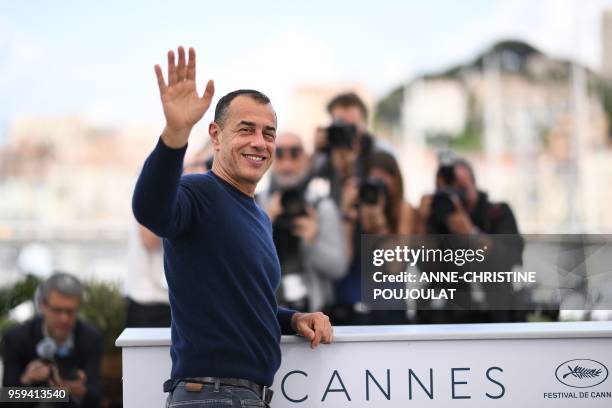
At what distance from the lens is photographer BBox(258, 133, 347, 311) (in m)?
4.97

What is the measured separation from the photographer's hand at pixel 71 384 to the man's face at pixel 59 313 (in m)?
0.21

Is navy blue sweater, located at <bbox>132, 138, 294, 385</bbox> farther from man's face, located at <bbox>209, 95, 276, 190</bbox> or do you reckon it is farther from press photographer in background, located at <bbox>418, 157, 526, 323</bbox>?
press photographer in background, located at <bbox>418, 157, 526, 323</bbox>

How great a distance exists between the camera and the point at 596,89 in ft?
26.2

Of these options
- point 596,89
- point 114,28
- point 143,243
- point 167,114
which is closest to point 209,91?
point 167,114

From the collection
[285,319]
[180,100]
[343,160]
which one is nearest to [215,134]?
[180,100]

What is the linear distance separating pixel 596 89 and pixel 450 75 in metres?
1.41

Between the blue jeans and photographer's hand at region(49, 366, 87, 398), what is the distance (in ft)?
8.46

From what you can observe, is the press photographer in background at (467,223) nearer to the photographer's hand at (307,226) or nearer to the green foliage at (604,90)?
the photographer's hand at (307,226)

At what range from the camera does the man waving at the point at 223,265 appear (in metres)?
1.95

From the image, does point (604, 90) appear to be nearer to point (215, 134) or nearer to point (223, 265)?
point (215, 134)

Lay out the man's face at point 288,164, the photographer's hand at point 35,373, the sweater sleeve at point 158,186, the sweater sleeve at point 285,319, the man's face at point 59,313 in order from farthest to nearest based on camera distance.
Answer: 1. the man's face at point 288,164
2. the man's face at point 59,313
3. the photographer's hand at point 35,373
4. the sweater sleeve at point 285,319
5. the sweater sleeve at point 158,186

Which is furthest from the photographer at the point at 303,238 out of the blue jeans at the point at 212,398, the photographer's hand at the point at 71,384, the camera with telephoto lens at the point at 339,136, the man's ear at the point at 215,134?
the blue jeans at the point at 212,398

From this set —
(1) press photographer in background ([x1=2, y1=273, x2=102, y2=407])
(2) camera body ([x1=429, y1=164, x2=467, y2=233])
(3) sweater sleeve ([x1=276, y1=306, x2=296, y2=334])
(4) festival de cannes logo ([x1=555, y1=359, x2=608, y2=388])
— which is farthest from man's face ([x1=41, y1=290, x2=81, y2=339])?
(4) festival de cannes logo ([x1=555, y1=359, x2=608, y2=388])

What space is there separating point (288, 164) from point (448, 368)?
284cm
